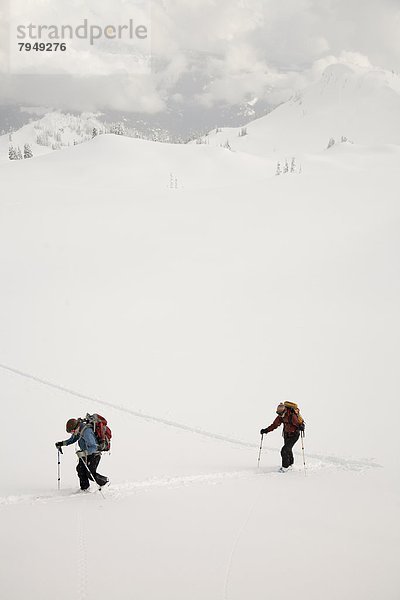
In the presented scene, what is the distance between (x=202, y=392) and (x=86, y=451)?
790cm

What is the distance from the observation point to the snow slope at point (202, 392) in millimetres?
6223

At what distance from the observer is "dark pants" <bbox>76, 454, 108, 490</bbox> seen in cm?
827

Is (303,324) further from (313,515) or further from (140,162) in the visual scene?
(140,162)

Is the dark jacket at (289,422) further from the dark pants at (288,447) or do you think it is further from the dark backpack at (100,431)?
the dark backpack at (100,431)

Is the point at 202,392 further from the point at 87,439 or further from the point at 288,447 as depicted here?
the point at 87,439

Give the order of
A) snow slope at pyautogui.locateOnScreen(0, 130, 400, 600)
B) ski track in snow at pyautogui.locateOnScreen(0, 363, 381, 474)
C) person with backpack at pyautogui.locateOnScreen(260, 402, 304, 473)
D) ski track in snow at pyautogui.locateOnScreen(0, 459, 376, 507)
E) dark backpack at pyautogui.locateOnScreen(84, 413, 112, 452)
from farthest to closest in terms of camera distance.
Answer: ski track in snow at pyautogui.locateOnScreen(0, 363, 381, 474) < person with backpack at pyautogui.locateOnScreen(260, 402, 304, 473) < dark backpack at pyautogui.locateOnScreen(84, 413, 112, 452) < ski track in snow at pyautogui.locateOnScreen(0, 459, 376, 507) < snow slope at pyautogui.locateOnScreen(0, 130, 400, 600)

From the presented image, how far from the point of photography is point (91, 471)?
830cm

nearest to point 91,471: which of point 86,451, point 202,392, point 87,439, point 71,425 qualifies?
point 86,451

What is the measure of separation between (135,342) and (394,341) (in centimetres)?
1177

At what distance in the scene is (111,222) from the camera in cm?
4038

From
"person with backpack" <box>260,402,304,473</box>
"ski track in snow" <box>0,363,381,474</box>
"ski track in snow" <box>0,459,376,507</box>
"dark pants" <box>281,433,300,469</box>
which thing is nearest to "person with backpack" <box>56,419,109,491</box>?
"ski track in snow" <box>0,459,376,507</box>

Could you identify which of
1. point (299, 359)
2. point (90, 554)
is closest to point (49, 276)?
point (299, 359)

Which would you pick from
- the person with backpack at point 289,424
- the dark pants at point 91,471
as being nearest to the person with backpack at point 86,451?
the dark pants at point 91,471

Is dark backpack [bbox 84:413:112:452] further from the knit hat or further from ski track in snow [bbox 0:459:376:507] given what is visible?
ski track in snow [bbox 0:459:376:507]
